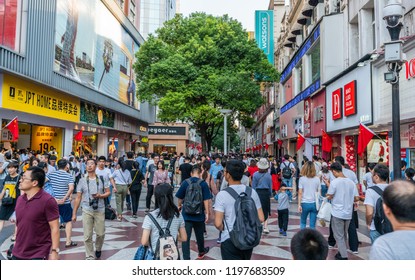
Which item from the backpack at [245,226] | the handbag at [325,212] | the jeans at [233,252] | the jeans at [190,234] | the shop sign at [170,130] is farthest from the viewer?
the shop sign at [170,130]

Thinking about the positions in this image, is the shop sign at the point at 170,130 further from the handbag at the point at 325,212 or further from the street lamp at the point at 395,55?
the street lamp at the point at 395,55

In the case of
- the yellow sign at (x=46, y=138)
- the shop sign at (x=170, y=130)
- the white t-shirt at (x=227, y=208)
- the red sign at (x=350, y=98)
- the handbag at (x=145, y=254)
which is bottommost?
the handbag at (x=145, y=254)

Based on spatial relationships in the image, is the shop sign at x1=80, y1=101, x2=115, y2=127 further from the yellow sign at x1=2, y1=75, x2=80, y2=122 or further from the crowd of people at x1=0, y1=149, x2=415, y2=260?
the crowd of people at x1=0, y1=149, x2=415, y2=260

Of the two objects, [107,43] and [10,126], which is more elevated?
[107,43]

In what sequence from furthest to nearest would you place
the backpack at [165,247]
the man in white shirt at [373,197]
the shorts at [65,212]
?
1. the shorts at [65,212]
2. the man in white shirt at [373,197]
3. the backpack at [165,247]

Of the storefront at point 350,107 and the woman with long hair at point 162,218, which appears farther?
the storefront at point 350,107

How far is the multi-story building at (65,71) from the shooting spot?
14.3m

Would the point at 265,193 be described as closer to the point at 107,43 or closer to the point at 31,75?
the point at 31,75

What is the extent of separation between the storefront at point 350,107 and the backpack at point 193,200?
30.5 ft

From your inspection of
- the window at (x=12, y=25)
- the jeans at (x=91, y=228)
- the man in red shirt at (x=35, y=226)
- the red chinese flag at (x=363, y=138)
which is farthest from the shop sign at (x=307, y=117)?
the man in red shirt at (x=35, y=226)

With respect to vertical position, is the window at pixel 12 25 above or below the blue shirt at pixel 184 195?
above

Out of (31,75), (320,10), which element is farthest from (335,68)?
(31,75)

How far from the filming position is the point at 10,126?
13016 millimetres

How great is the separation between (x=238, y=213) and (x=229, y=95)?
18599 mm
